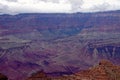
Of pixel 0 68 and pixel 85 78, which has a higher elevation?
pixel 85 78

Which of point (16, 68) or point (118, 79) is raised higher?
point (118, 79)

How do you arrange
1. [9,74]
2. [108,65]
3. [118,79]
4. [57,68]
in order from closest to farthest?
[118,79], [108,65], [9,74], [57,68]

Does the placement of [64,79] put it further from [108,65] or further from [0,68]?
[0,68]

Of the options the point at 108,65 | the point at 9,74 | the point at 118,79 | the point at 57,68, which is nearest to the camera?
the point at 118,79

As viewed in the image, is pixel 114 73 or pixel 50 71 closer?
pixel 114 73

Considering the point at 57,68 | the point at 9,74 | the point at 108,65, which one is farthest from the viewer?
the point at 57,68

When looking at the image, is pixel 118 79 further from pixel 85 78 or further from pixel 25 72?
pixel 25 72

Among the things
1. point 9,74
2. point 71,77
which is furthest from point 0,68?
point 71,77

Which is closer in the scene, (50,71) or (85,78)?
(85,78)

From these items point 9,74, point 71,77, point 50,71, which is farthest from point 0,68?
point 71,77
